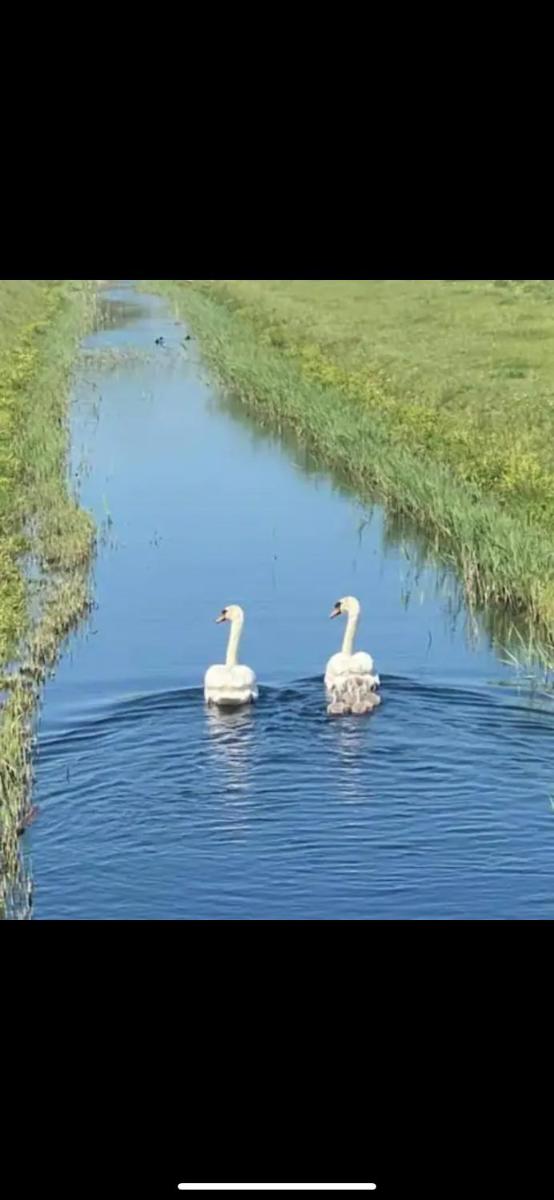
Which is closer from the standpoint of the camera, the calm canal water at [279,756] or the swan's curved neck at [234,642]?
the calm canal water at [279,756]

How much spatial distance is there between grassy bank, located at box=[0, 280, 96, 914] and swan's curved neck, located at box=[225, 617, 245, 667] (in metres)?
0.75

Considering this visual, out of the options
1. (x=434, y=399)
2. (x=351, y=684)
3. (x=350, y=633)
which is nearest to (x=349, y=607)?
(x=350, y=633)

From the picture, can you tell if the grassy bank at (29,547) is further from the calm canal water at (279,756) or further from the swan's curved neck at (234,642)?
the swan's curved neck at (234,642)

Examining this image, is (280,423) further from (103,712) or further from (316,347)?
(103,712)

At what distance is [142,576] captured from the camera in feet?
34.3

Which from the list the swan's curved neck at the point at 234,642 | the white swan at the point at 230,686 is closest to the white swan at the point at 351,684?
the white swan at the point at 230,686

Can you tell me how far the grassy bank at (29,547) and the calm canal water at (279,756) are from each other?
0.13 meters

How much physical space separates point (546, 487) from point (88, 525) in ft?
7.72

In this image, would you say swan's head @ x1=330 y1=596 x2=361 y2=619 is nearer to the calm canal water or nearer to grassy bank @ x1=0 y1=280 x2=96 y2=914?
the calm canal water

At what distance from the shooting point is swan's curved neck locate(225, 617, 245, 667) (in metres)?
8.38

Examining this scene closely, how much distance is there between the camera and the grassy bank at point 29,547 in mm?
7289

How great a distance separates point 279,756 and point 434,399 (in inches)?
244

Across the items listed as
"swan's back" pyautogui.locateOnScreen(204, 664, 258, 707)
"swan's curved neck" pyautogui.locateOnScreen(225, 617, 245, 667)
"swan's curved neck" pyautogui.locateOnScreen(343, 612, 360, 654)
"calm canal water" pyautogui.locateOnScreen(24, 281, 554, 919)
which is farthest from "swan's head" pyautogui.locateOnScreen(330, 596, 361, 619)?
"swan's back" pyautogui.locateOnScreen(204, 664, 258, 707)
